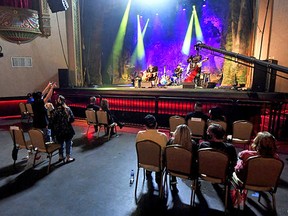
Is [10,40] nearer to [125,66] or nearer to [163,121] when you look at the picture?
[125,66]

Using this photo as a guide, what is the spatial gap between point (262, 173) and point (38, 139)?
3.99 meters

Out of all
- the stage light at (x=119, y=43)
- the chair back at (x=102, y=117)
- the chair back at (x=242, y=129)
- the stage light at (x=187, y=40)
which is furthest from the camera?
the stage light at (x=119, y=43)

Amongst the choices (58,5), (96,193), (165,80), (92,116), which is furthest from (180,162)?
(165,80)

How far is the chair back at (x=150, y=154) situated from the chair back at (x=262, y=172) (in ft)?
4.07

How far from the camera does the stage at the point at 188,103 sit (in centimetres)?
634

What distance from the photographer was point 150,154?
3482 millimetres

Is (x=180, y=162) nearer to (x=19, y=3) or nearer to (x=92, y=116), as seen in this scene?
(x=92, y=116)

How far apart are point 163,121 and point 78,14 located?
25.3ft

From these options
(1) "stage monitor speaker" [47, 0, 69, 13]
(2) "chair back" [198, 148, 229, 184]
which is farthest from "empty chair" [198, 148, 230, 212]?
(1) "stage monitor speaker" [47, 0, 69, 13]

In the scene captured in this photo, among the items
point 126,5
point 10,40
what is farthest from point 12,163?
point 126,5

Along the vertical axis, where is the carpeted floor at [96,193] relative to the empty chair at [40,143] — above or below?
below

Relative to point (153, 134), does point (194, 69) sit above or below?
above

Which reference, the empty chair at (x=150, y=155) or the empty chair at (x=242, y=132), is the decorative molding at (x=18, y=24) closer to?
the empty chair at (x=150, y=155)

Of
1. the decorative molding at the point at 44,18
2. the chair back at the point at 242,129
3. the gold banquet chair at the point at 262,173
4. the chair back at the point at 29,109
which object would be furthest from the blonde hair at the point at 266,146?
the decorative molding at the point at 44,18
